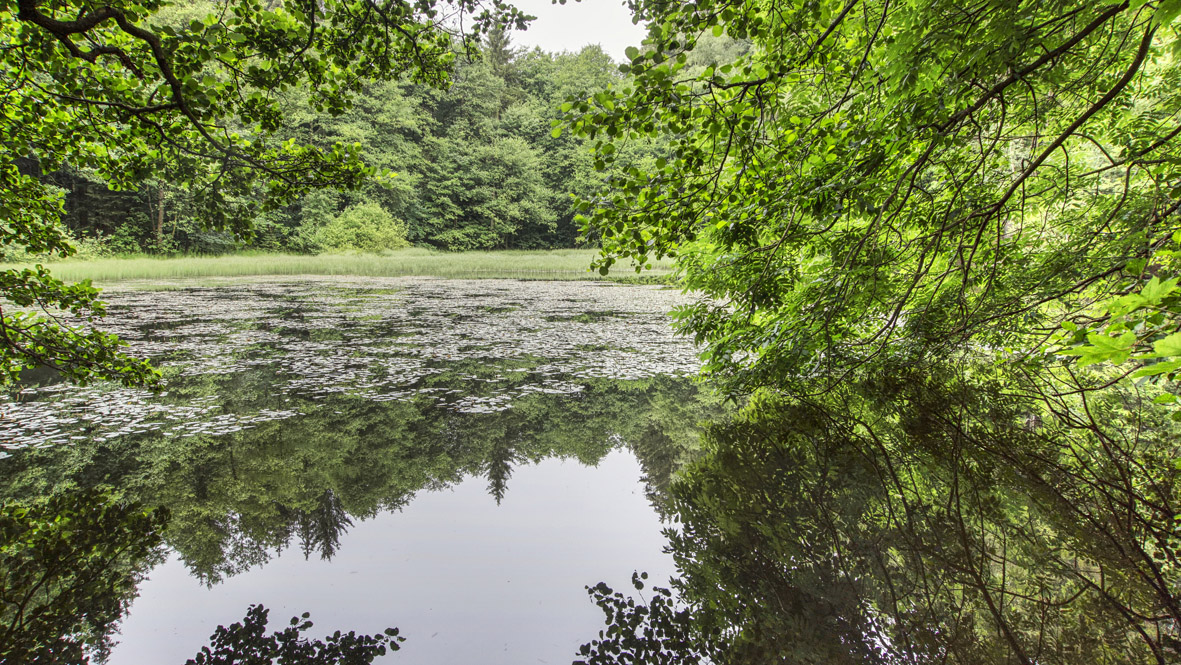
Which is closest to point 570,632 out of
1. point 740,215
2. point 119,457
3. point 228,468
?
point 740,215

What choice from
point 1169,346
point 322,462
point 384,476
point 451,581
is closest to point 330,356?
point 322,462

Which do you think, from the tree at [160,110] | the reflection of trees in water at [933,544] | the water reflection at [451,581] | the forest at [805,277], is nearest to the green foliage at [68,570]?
the forest at [805,277]

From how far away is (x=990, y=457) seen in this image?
11.9ft

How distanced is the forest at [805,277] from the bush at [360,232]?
28981mm

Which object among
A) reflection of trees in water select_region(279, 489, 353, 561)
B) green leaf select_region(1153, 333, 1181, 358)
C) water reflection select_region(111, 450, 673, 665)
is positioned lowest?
reflection of trees in water select_region(279, 489, 353, 561)

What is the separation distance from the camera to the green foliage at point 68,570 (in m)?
1.98

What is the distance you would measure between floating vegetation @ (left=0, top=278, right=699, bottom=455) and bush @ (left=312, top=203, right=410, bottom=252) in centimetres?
1785

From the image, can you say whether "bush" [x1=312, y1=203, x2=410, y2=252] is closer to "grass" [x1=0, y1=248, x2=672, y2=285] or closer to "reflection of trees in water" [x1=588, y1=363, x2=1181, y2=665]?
"grass" [x1=0, y1=248, x2=672, y2=285]

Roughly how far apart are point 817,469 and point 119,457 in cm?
515

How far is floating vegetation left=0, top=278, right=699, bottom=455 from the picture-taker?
4555 mm

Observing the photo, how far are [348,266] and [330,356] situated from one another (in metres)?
19.0

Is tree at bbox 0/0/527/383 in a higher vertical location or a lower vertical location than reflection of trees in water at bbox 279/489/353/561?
higher

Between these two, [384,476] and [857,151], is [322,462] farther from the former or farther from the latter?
[857,151]

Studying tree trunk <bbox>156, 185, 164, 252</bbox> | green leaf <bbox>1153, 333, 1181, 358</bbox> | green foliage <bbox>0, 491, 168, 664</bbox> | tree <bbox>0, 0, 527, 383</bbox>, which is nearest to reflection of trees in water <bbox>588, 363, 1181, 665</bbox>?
green leaf <bbox>1153, 333, 1181, 358</bbox>
